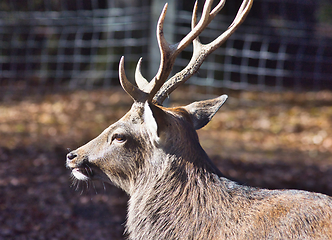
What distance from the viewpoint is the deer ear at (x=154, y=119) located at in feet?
7.61

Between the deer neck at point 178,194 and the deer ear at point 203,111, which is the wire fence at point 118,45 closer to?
the deer ear at point 203,111

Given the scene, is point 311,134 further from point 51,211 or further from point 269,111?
point 51,211

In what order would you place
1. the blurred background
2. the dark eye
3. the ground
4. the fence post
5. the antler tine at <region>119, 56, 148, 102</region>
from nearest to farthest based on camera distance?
the antler tine at <region>119, 56, 148, 102</region> → the dark eye → the ground → the blurred background → the fence post

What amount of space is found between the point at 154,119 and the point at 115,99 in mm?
7543

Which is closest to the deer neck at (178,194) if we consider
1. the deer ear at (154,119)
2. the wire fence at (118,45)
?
the deer ear at (154,119)

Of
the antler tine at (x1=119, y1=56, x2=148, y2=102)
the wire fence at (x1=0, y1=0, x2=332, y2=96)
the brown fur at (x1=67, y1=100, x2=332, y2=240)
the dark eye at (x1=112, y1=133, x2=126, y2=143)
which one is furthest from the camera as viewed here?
the wire fence at (x1=0, y1=0, x2=332, y2=96)

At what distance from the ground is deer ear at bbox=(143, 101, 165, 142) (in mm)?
571

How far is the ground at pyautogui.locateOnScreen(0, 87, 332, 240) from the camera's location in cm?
424

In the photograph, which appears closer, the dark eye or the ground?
the dark eye

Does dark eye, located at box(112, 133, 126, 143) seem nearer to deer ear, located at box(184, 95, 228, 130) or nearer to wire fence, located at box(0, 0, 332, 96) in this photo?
deer ear, located at box(184, 95, 228, 130)

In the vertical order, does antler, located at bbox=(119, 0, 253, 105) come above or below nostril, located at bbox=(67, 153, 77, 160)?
above

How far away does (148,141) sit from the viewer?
2.61m

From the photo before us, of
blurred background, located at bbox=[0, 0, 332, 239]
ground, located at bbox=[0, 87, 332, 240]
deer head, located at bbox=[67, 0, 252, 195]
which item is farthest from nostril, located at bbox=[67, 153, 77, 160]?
ground, located at bbox=[0, 87, 332, 240]

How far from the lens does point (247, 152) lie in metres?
6.62
